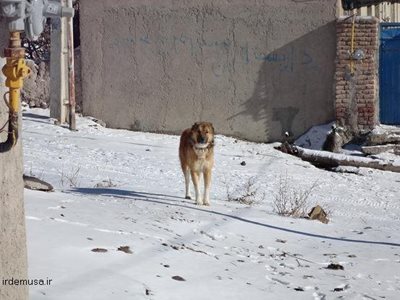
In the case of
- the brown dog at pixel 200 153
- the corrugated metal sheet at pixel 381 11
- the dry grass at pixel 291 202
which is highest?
the corrugated metal sheet at pixel 381 11

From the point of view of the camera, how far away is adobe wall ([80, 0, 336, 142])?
14828 mm

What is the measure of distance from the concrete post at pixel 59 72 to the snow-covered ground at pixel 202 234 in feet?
8.89

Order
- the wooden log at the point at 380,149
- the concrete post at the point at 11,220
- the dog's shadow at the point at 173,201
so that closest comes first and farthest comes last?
the concrete post at the point at 11,220, the dog's shadow at the point at 173,201, the wooden log at the point at 380,149

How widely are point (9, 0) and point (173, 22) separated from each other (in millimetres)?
12285

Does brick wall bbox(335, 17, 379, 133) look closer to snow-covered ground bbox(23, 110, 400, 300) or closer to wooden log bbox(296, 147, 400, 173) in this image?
wooden log bbox(296, 147, 400, 173)

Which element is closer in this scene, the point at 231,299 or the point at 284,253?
the point at 231,299

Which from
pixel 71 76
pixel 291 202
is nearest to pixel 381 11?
pixel 71 76

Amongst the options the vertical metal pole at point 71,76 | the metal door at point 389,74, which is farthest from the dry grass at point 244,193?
the vertical metal pole at point 71,76

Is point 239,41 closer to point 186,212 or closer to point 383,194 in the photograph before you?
point 383,194

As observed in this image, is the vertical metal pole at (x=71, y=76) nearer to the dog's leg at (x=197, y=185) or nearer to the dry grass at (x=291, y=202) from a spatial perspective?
the dry grass at (x=291, y=202)

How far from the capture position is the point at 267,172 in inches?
498

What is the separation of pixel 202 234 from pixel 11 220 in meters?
3.57

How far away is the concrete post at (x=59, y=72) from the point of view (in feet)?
50.9

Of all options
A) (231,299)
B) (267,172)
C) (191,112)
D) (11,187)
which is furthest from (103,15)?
(11,187)
